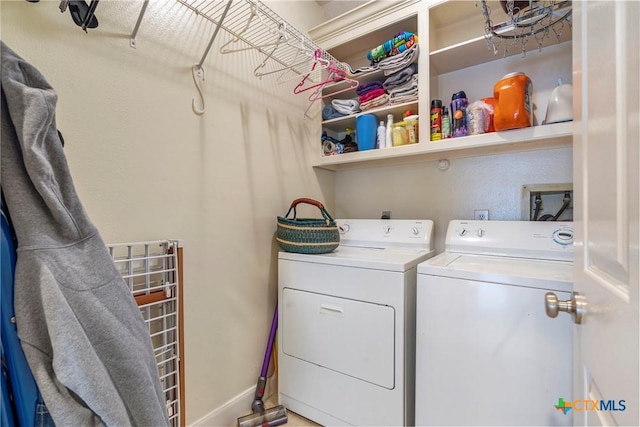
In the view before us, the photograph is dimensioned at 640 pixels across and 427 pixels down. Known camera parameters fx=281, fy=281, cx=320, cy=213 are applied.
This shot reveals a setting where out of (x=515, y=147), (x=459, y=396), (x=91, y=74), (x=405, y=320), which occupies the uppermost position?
(x=91, y=74)

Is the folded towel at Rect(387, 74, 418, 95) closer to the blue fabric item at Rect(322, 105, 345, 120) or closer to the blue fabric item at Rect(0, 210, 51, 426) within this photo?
the blue fabric item at Rect(322, 105, 345, 120)

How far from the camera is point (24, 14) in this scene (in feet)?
2.97

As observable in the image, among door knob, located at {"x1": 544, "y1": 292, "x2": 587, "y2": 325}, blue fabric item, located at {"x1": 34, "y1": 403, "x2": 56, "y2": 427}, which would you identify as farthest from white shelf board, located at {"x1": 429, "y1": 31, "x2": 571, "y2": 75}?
blue fabric item, located at {"x1": 34, "y1": 403, "x2": 56, "y2": 427}

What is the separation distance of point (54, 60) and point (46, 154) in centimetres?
53

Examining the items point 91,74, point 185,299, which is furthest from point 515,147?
point 91,74

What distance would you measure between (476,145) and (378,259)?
0.83m

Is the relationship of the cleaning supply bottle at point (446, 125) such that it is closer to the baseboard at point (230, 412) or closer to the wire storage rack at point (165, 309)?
the wire storage rack at point (165, 309)

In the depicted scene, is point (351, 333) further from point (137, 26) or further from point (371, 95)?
point (137, 26)

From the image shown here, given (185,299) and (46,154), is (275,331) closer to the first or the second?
(185,299)

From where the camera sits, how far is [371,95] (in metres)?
1.95

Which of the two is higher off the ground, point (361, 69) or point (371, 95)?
point (361, 69)

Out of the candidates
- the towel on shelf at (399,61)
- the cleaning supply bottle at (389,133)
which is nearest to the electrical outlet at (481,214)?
the cleaning supply bottle at (389,133)

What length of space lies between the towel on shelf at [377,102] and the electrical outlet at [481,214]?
933 mm

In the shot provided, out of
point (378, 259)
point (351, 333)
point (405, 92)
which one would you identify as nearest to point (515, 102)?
point (405, 92)
